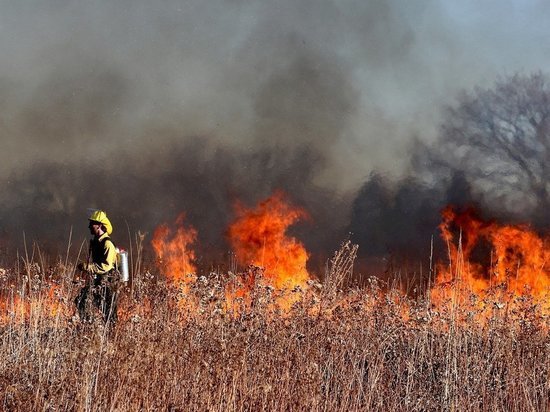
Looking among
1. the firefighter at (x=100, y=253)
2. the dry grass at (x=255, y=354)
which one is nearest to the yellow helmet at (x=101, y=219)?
the firefighter at (x=100, y=253)

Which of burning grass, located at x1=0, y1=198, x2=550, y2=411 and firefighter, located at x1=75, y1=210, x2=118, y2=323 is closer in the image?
burning grass, located at x1=0, y1=198, x2=550, y2=411

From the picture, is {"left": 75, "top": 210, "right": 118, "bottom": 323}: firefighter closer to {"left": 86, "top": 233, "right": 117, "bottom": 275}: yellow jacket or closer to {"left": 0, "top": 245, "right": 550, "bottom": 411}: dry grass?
{"left": 86, "top": 233, "right": 117, "bottom": 275}: yellow jacket

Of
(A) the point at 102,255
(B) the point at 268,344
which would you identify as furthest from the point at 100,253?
(B) the point at 268,344

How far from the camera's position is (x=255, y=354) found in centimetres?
577

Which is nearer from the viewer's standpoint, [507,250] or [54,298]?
[54,298]

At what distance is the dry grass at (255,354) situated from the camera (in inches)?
179

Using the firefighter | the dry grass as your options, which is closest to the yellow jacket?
the firefighter

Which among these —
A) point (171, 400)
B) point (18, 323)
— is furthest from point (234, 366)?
point (18, 323)

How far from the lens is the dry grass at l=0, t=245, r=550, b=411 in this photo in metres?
4.55

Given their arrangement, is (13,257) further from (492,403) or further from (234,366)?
(492,403)

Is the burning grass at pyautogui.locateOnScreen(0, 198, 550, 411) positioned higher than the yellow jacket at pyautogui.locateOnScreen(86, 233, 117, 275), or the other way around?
the yellow jacket at pyautogui.locateOnScreen(86, 233, 117, 275)

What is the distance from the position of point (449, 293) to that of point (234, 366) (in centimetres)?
374

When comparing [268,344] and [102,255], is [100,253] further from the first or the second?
[268,344]

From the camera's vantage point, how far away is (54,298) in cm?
719
